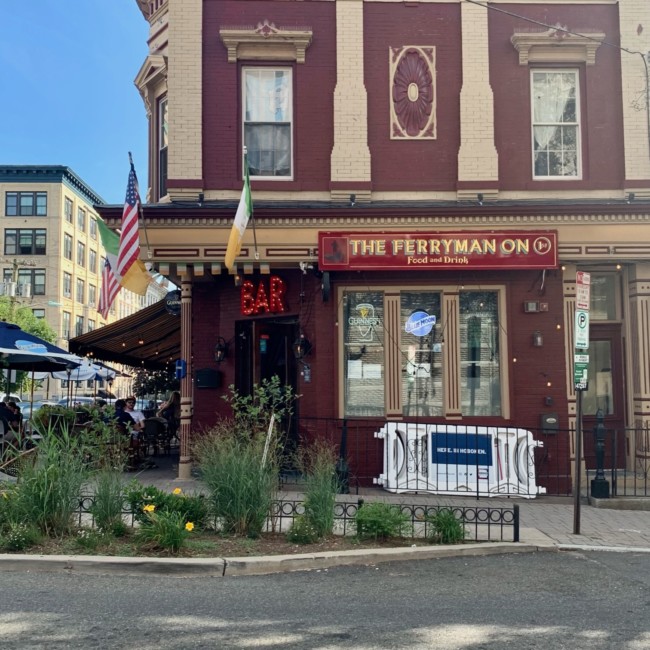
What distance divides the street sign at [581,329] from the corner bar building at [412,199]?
258 centimetres

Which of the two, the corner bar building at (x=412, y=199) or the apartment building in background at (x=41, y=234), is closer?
the corner bar building at (x=412, y=199)

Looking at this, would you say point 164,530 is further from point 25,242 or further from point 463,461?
point 25,242

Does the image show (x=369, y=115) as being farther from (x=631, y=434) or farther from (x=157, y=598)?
(x=157, y=598)

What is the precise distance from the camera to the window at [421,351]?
11.9m

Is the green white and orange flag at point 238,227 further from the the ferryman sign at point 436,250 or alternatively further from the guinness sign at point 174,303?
the guinness sign at point 174,303

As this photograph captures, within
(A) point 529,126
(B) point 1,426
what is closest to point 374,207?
(A) point 529,126

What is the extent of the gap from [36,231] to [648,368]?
55.7 meters

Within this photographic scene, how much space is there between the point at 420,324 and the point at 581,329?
346cm

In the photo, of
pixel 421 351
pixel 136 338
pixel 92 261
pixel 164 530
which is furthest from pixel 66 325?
pixel 164 530

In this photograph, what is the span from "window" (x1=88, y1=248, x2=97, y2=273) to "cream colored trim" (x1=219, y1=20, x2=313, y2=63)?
5750 centimetres

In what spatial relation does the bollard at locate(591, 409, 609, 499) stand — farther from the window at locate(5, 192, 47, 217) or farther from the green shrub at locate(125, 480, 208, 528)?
the window at locate(5, 192, 47, 217)

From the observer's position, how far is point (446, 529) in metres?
7.82

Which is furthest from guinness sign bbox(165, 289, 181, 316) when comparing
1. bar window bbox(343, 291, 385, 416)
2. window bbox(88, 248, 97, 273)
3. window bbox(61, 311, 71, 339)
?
window bbox(88, 248, 97, 273)

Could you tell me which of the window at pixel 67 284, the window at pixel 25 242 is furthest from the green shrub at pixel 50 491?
the window at pixel 67 284
